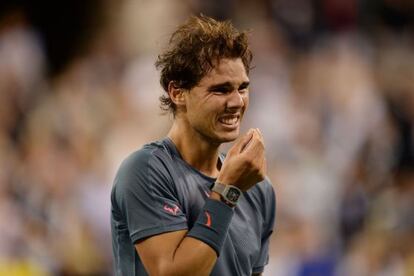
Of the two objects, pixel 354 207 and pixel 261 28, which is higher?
pixel 261 28

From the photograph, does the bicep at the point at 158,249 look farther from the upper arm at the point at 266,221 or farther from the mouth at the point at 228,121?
the upper arm at the point at 266,221

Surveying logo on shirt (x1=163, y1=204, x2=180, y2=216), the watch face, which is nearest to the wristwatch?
the watch face

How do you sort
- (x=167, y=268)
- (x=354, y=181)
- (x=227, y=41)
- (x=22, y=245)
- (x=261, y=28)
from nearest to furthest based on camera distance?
1. (x=167, y=268)
2. (x=227, y=41)
3. (x=22, y=245)
4. (x=354, y=181)
5. (x=261, y=28)

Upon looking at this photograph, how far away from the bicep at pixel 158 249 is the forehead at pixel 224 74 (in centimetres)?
53

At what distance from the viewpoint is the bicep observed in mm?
2926

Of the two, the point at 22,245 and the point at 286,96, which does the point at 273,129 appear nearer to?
the point at 286,96

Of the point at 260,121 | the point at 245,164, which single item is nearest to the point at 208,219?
the point at 245,164

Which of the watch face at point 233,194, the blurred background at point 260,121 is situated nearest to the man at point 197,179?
the watch face at point 233,194

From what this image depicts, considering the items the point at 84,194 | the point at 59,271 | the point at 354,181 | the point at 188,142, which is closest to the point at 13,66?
the point at 84,194

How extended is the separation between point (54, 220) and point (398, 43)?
3.44 metres

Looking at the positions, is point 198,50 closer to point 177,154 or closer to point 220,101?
point 220,101

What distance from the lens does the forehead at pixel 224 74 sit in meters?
3.18

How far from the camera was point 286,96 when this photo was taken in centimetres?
784

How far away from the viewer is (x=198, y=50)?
3225mm
